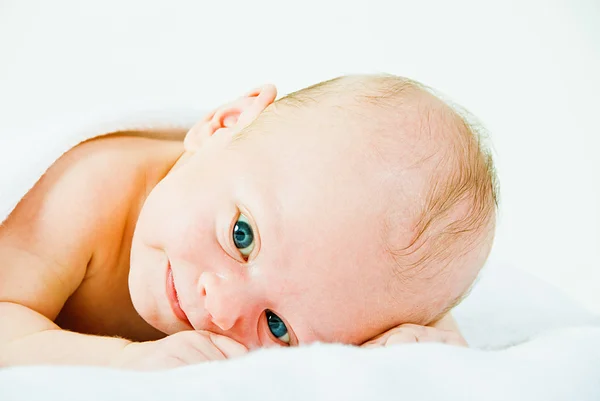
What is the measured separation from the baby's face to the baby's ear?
0.16m

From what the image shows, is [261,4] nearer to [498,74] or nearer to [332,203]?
[498,74]

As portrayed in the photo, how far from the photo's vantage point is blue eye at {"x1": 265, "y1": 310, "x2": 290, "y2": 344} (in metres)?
1.06

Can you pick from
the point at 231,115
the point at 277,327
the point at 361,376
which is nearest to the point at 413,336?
the point at 277,327

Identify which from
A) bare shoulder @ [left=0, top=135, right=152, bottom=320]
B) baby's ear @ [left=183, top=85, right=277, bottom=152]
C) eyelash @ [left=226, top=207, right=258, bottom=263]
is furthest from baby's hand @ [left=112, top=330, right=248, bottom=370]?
baby's ear @ [left=183, top=85, right=277, bottom=152]

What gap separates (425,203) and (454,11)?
4.73ft

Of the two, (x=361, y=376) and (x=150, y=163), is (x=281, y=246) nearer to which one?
(x=361, y=376)

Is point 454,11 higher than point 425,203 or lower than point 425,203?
higher

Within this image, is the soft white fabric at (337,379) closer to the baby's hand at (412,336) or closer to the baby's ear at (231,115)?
the baby's hand at (412,336)

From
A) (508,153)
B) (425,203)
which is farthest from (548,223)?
(425,203)

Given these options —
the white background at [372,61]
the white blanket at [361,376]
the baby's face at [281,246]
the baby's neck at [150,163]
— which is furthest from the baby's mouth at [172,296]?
the white background at [372,61]

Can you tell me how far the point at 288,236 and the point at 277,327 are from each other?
6.2 inches

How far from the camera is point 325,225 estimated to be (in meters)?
1.00

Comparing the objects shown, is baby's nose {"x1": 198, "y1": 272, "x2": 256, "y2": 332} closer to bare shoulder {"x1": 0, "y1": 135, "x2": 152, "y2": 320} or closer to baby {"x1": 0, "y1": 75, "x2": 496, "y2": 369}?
baby {"x1": 0, "y1": 75, "x2": 496, "y2": 369}

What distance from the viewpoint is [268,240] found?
3.31 feet
